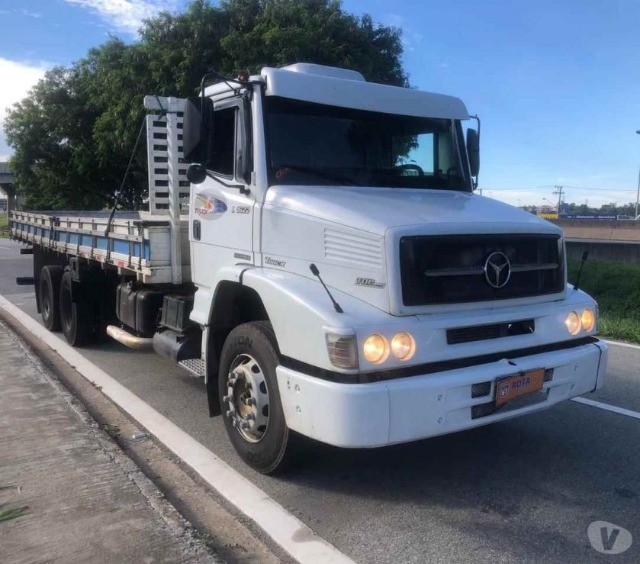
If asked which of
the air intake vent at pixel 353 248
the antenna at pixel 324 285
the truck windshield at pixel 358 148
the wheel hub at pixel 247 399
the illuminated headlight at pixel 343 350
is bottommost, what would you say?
the wheel hub at pixel 247 399

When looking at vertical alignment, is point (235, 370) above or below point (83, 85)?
below

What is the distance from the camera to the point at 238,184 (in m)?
4.83

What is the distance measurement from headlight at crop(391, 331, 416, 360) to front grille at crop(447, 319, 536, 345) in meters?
0.28

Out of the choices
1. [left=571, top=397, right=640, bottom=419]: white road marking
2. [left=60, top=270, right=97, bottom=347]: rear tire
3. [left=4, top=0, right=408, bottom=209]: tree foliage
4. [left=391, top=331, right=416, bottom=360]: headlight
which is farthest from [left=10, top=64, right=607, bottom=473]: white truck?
[left=4, top=0, right=408, bottom=209]: tree foliage

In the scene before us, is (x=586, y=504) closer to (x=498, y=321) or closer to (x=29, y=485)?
(x=498, y=321)

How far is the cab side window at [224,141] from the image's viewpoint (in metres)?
4.96

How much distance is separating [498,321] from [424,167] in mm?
1672

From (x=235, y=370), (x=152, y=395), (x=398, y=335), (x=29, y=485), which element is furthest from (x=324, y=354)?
(x=152, y=395)

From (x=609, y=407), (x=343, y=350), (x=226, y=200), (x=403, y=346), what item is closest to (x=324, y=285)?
(x=343, y=350)

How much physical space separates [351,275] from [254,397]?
3.52 feet

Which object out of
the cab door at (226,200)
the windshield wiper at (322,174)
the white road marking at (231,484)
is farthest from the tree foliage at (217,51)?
the windshield wiper at (322,174)

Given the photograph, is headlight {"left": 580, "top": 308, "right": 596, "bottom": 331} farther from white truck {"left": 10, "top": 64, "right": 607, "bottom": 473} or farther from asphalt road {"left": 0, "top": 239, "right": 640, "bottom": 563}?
asphalt road {"left": 0, "top": 239, "right": 640, "bottom": 563}

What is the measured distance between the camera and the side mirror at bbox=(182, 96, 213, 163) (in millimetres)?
4754

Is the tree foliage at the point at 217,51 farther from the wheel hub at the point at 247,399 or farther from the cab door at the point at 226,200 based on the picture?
the wheel hub at the point at 247,399
